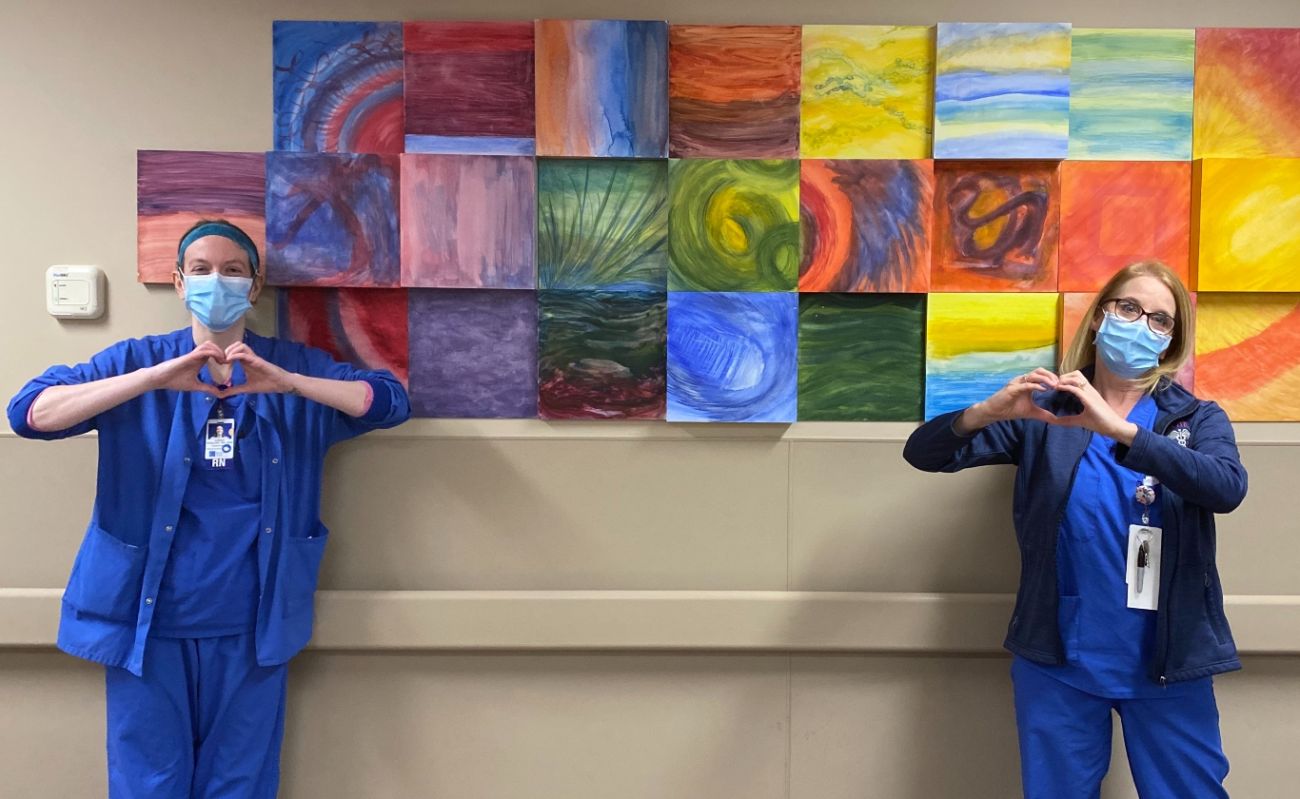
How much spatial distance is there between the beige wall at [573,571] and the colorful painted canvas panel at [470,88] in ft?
0.26

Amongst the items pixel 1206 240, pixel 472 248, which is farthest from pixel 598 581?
pixel 1206 240

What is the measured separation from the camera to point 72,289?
2.00m

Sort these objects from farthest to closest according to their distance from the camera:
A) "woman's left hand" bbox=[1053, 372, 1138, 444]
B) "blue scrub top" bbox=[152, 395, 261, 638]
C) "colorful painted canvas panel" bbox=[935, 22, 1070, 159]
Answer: "colorful painted canvas panel" bbox=[935, 22, 1070, 159]
"blue scrub top" bbox=[152, 395, 261, 638]
"woman's left hand" bbox=[1053, 372, 1138, 444]

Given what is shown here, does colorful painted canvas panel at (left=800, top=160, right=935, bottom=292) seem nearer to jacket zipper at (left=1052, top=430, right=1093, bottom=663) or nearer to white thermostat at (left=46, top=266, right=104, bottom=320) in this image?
jacket zipper at (left=1052, top=430, right=1093, bottom=663)

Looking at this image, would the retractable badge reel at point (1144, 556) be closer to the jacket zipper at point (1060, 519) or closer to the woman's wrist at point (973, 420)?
the jacket zipper at point (1060, 519)

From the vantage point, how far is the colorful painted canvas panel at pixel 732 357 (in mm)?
2016

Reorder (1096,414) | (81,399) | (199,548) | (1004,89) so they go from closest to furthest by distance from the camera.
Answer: (1096,414)
(81,399)
(199,548)
(1004,89)

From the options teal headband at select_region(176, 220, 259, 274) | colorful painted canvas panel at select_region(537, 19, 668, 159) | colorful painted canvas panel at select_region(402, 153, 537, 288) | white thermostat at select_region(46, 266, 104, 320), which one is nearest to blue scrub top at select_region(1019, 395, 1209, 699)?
colorful painted canvas panel at select_region(537, 19, 668, 159)

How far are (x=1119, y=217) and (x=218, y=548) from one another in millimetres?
2147

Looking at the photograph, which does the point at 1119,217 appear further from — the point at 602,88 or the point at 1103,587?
the point at 602,88

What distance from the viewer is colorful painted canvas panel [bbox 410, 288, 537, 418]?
2.03 metres

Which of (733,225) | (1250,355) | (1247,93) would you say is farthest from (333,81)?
(1250,355)

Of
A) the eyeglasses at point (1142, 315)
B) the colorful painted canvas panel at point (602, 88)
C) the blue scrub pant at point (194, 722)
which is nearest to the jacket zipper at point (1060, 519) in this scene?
the eyeglasses at point (1142, 315)

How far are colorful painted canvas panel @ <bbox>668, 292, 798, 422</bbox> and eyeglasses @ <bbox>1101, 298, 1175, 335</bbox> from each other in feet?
2.19
